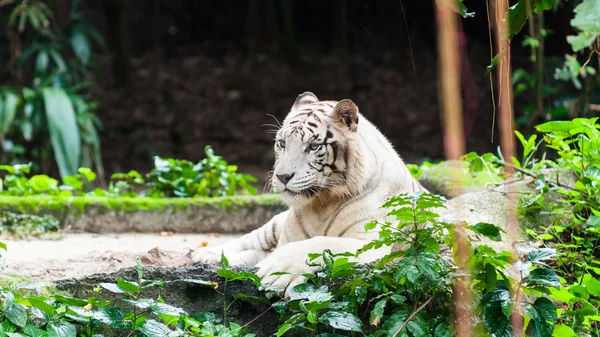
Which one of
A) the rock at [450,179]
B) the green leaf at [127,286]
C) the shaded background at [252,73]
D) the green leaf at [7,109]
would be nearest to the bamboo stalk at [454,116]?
the green leaf at [127,286]

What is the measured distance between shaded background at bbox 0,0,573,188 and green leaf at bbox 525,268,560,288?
27.3ft

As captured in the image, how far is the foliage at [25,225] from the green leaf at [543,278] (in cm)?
381

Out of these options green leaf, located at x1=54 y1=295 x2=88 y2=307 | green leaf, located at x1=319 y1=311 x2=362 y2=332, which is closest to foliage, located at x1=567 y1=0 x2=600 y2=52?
green leaf, located at x1=319 y1=311 x2=362 y2=332

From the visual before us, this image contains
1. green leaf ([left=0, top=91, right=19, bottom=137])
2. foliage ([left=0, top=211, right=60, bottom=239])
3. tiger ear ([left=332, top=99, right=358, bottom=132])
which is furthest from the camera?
green leaf ([left=0, top=91, right=19, bottom=137])

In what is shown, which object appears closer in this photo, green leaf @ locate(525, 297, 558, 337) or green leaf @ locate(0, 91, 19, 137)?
green leaf @ locate(525, 297, 558, 337)

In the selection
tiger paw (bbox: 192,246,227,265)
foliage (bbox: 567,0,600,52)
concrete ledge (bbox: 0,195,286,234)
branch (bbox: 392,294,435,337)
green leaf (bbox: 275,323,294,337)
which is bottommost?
concrete ledge (bbox: 0,195,286,234)

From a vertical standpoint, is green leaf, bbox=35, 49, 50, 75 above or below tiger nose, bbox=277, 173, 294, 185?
above

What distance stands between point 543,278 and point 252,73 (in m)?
10.6

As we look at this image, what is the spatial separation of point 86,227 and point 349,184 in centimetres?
283

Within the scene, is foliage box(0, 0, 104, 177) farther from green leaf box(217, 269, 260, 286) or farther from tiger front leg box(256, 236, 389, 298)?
green leaf box(217, 269, 260, 286)

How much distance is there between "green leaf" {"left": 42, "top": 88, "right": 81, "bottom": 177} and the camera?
824cm

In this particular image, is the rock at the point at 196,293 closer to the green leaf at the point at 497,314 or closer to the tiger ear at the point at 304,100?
the green leaf at the point at 497,314

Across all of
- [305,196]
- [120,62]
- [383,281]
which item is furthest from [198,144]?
[383,281]

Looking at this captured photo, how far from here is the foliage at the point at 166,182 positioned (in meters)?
6.36
